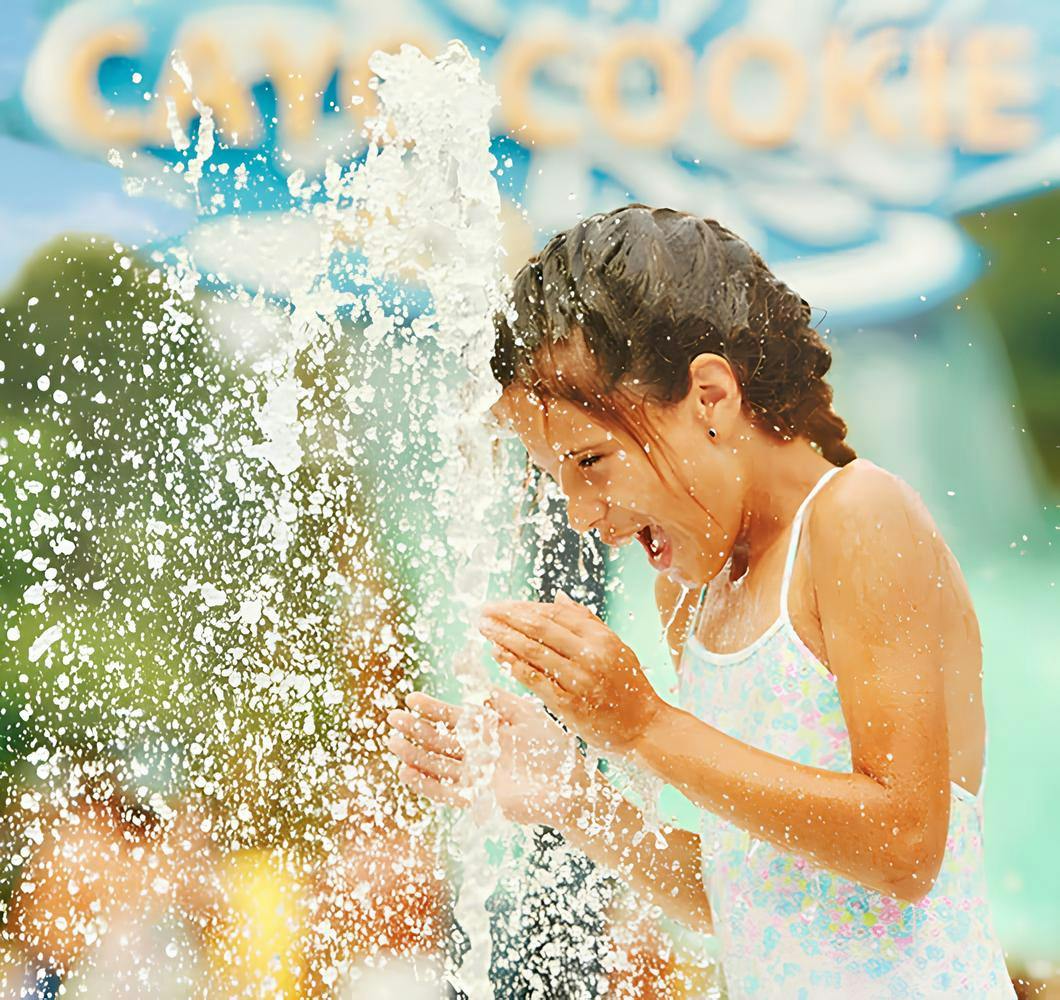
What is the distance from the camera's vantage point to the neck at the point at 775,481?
1.14 m

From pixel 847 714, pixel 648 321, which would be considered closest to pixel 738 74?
pixel 648 321

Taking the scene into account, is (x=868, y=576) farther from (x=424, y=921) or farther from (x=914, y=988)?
(x=424, y=921)

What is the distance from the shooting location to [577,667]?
0.99m

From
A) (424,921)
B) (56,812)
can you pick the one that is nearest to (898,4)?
(424,921)

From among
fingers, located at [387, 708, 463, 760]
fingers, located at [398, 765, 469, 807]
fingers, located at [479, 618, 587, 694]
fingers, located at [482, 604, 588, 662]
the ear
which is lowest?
fingers, located at [398, 765, 469, 807]

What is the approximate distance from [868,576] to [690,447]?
212 mm

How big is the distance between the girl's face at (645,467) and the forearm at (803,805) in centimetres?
23

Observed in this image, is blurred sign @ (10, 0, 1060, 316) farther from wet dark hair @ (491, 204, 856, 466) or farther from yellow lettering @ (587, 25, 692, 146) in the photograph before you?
wet dark hair @ (491, 204, 856, 466)

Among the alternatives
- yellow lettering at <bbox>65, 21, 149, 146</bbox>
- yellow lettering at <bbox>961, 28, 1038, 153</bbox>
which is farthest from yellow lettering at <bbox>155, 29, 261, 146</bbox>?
yellow lettering at <bbox>961, 28, 1038, 153</bbox>

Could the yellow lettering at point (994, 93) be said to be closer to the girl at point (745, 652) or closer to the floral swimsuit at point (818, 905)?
the girl at point (745, 652)

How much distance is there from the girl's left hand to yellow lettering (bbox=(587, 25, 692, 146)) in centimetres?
266

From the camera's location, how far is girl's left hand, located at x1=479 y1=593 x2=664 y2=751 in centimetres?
99

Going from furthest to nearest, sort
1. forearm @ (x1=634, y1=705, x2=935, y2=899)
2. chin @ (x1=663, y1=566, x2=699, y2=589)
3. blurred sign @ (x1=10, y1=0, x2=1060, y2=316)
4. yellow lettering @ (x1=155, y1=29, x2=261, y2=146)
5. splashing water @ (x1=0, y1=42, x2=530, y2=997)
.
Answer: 1. blurred sign @ (x1=10, y1=0, x2=1060, y2=316)
2. yellow lettering @ (x1=155, y1=29, x2=261, y2=146)
3. splashing water @ (x1=0, y1=42, x2=530, y2=997)
4. chin @ (x1=663, y1=566, x2=699, y2=589)
5. forearm @ (x1=634, y1=705, x2=935, y2=899)

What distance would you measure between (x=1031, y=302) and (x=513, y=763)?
2.78 m
